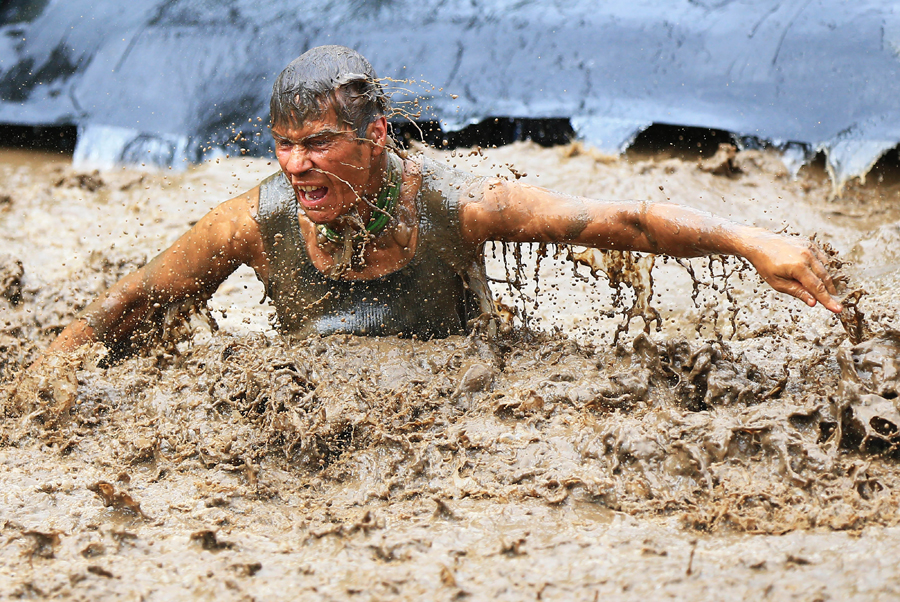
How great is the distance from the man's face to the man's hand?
1.40 metres

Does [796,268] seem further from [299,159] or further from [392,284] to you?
[299,159]

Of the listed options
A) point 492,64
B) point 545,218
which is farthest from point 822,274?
point 492,64

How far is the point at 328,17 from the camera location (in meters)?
8.28

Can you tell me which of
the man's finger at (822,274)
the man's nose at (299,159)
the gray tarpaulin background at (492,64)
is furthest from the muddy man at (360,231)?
the gray tarpaulin background at (492,64)

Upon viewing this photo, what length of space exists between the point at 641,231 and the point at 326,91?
122 cm

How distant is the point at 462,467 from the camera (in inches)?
118

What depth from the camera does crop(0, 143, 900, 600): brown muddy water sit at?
2.41 m

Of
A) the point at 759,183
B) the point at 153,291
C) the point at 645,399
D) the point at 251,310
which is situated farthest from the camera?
the point at 759,183

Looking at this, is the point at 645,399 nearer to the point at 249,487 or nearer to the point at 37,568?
the point at 249,487

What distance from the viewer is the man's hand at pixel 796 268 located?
2889 millimetres

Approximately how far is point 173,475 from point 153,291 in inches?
46.3

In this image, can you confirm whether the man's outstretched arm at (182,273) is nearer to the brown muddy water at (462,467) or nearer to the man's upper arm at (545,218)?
the brown muddy water at (462,467)

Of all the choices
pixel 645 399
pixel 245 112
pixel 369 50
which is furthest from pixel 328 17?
pixel 645 399

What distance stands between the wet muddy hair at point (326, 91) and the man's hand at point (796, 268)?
1443mm
